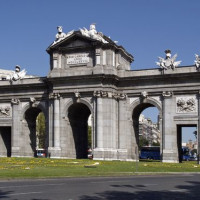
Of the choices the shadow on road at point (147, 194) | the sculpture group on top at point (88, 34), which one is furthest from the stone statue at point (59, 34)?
the shadow on road at point (147, 194)

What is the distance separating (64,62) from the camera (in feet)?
225

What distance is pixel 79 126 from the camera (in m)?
71.7

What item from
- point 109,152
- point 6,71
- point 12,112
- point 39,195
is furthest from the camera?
point 6,71

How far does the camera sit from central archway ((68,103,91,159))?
2744 inches

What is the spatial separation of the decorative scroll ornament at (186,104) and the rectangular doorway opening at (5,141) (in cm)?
3075

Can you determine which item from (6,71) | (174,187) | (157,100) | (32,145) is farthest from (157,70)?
(6,71)

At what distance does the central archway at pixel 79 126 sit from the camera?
69.7 m

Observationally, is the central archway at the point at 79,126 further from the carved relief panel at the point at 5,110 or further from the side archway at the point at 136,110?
the carved relief panel at the point at 5,110

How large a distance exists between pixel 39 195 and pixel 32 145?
53.5 m

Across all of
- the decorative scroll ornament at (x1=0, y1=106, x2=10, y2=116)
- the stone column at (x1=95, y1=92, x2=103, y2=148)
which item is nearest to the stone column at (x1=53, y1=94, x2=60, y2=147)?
the stone column at (x1=95, y1=92, x2=103, y2=148)

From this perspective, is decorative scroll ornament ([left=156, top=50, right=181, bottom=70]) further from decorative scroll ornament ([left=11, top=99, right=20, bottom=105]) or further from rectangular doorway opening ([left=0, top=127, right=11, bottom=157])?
rectangular doorway opening ([left=0, top=127, right=11, bottom=157])

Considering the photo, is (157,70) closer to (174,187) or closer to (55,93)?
(55,93)

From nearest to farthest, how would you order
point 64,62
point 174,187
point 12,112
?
1. point 174,187
2. point 64,62
3. point 12,112

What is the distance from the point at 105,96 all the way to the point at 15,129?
17612mm
